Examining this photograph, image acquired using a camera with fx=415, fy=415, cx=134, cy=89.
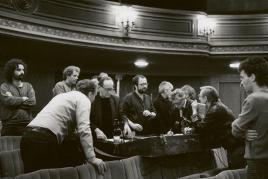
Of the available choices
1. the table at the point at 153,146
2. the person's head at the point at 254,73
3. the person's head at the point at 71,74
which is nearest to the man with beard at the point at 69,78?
the person's head at the point at 71,74

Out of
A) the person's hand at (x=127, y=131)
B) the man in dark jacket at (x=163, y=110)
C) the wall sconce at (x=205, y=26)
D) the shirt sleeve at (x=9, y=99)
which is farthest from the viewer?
the wall sconce at (x=205, y=26)

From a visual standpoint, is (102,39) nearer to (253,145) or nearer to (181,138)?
(181,138)

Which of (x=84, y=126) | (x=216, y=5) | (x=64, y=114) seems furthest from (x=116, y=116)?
(x=216, y=5)

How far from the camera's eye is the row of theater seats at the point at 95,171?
286cm

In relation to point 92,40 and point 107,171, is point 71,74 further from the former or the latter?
point 92,40

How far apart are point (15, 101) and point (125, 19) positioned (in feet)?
15.2

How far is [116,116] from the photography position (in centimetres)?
532

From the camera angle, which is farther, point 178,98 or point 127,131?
point 178,98

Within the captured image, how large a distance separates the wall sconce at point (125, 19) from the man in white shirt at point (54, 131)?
5871mm

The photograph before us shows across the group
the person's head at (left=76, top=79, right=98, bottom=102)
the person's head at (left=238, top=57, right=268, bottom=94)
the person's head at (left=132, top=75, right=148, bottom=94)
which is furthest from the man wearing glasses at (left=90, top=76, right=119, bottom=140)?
the person's head at (left=238, top=57, right=268, bottom=94)

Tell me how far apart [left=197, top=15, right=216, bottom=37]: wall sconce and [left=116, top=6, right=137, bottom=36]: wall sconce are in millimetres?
2013

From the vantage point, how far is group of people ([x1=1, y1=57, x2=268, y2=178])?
276cm

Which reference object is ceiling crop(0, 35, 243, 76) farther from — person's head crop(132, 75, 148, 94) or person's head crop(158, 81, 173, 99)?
person's head crop(158, 81, 173, 99)

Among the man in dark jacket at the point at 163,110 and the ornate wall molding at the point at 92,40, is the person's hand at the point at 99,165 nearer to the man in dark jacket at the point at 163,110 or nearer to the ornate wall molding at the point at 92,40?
the man in dark jacket at the point at 163,110
